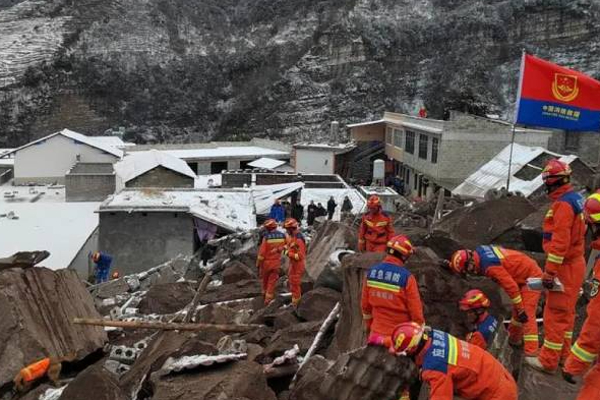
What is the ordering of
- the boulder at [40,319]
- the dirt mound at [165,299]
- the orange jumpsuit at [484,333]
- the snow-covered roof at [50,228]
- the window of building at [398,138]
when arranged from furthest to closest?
the window of building at [398,138]
the snow-covered roof at [50,228]
the dirt mound at [165,299]
the boulder at [40,319]
the orange jumpsuit at [484,333]

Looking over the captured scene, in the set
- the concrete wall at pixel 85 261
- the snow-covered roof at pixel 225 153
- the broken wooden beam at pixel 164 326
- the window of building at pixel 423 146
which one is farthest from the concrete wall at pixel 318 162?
Answer: the broken wooden beam at pixel 164 326

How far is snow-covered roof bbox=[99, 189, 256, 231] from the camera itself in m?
17.8

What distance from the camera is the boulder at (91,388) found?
18.5 ft

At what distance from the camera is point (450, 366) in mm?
4129

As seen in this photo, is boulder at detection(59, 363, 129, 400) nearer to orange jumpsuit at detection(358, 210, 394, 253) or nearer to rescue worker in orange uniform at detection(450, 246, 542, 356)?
rescue worker in orange uniform at detection(450, 246, 542, 356)

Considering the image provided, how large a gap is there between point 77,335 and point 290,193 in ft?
51.4

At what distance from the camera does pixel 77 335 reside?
24.3 ft

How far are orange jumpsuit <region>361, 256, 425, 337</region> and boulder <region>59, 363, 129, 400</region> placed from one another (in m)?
2.68

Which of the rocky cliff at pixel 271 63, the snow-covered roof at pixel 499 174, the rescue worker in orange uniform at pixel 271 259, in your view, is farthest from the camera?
the rocky cliff at pixel 271 63

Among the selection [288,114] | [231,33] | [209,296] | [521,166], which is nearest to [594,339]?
[209,296]

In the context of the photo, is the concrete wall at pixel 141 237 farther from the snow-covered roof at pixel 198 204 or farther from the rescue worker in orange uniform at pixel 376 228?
the rescue worker in orange uniform at pixel 376 228

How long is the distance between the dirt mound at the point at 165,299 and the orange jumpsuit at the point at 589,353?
24.2 feet

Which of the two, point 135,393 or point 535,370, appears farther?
point 135,393

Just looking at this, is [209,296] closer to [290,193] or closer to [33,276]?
[33,276]
